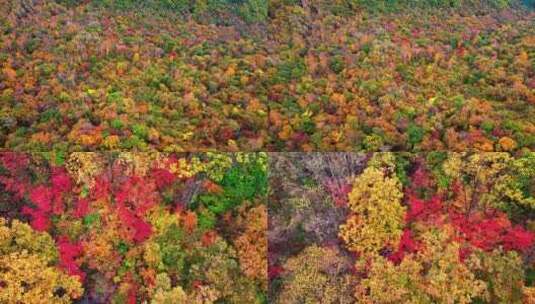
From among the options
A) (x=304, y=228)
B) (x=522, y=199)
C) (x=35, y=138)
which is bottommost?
(x=35, y=138)

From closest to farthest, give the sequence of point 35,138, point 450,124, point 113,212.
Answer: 1. point 113,212
2. point 35,138
3. point 450,124

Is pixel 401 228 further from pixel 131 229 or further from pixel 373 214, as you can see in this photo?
pixel 131 229

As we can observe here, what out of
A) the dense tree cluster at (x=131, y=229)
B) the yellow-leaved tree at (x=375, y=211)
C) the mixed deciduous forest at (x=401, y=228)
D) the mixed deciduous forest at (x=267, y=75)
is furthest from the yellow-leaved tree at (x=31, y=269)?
the mixed deciduous forest at (x=267, y=75)

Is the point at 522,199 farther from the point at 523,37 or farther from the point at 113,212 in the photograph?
the point at 523,37

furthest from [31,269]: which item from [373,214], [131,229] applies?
[373,214]

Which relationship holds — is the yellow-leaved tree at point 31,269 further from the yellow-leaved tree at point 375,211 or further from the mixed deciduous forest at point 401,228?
the yellow-leaved tree at point 375,211

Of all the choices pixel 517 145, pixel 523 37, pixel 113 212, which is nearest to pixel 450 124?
pixel 517 145

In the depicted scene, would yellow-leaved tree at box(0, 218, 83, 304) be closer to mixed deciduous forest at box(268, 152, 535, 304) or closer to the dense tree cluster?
the dense tree cluster

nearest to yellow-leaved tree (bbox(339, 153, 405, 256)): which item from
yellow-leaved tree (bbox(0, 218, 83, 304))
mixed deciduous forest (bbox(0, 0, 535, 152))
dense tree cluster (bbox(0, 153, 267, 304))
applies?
dense tree cluster (bbox(0, 153, 267, 304))
